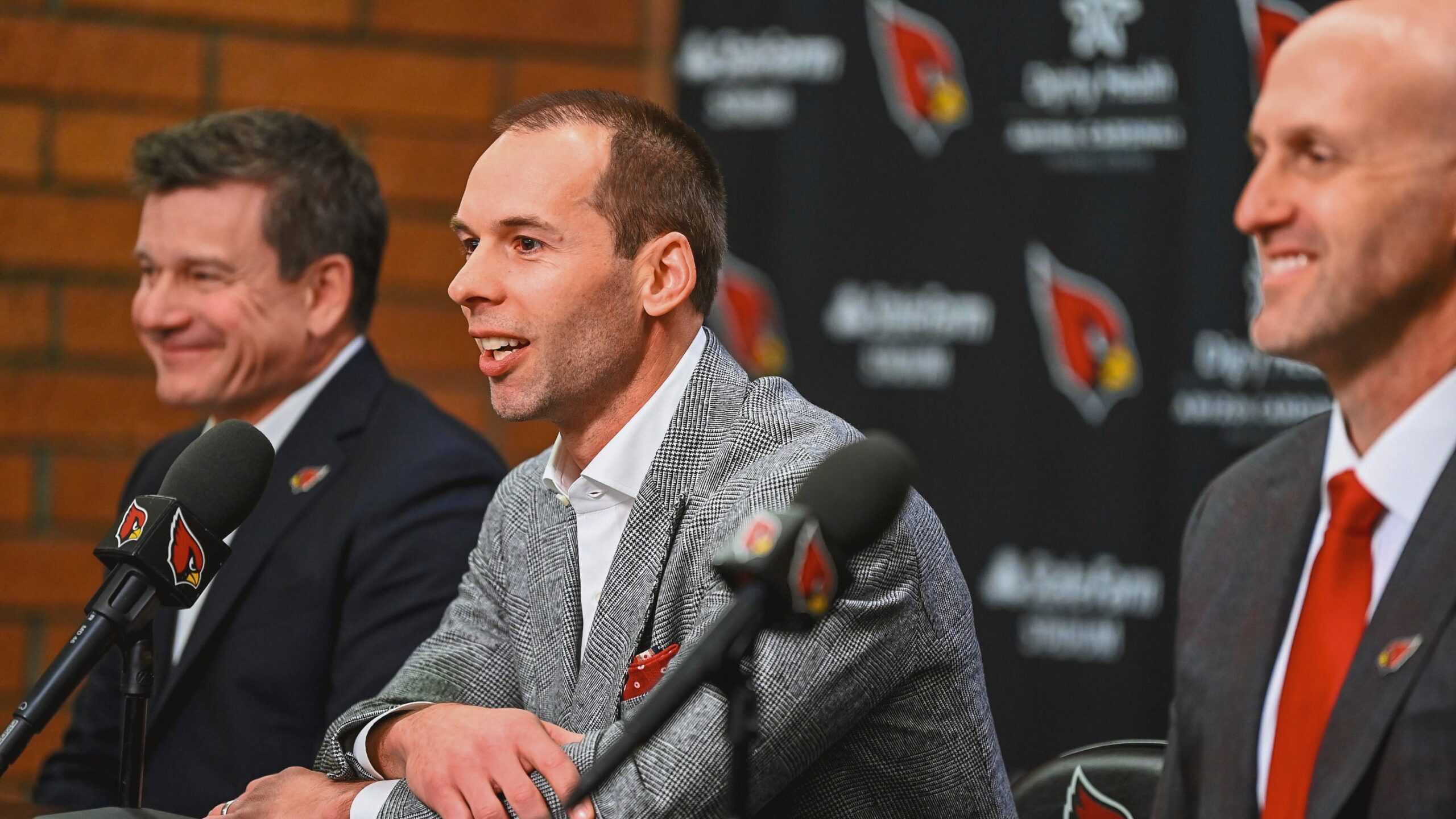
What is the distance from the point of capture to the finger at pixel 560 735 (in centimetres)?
161

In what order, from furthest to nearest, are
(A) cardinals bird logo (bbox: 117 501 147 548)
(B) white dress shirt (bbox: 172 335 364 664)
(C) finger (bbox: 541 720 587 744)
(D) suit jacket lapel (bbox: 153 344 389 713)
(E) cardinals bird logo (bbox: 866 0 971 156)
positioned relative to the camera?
(E) cardinals bird logo (bbox: 866 0 971 156), (B) white dress shirt (bbox: 172 335 364 664), (D) suit jacket lapel (bbox: 153 344 389 713), (C) finger (bbox: 541 720 587 744), (A) cardinals bird logo (bbox: 117 501 147 548)

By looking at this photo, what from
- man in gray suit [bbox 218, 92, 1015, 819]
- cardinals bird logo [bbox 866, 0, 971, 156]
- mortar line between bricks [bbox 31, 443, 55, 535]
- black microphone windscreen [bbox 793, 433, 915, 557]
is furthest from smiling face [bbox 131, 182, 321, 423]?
black microphone windscreen [bbox 793, 433, 915, 557]

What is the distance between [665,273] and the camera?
6.31 feet

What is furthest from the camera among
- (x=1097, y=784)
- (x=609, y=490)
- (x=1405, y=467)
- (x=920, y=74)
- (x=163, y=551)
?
(x=920, y=74)

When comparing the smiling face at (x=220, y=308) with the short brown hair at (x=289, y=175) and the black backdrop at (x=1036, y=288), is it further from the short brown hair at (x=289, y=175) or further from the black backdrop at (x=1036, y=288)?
the black backdrop at (x=1036, y=288)

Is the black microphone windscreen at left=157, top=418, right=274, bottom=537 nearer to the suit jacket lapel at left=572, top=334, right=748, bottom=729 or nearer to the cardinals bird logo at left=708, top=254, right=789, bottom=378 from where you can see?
the suit jacket lapel at left=572, top=334, right=748, bottom=729

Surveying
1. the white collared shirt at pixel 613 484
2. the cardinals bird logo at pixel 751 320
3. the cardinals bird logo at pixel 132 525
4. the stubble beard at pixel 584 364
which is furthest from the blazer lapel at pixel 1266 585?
the cardinals bird logo at pixel 751 320

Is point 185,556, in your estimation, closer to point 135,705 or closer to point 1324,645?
point 135,705

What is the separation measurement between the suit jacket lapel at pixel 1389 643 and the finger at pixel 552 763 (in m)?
0.68

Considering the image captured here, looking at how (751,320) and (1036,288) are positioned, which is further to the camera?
(751,320)

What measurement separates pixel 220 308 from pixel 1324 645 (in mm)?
1912

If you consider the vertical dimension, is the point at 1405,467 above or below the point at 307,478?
above

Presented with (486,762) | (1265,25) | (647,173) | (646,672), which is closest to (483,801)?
(486,762)

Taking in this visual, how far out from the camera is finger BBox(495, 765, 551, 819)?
1531 mm
